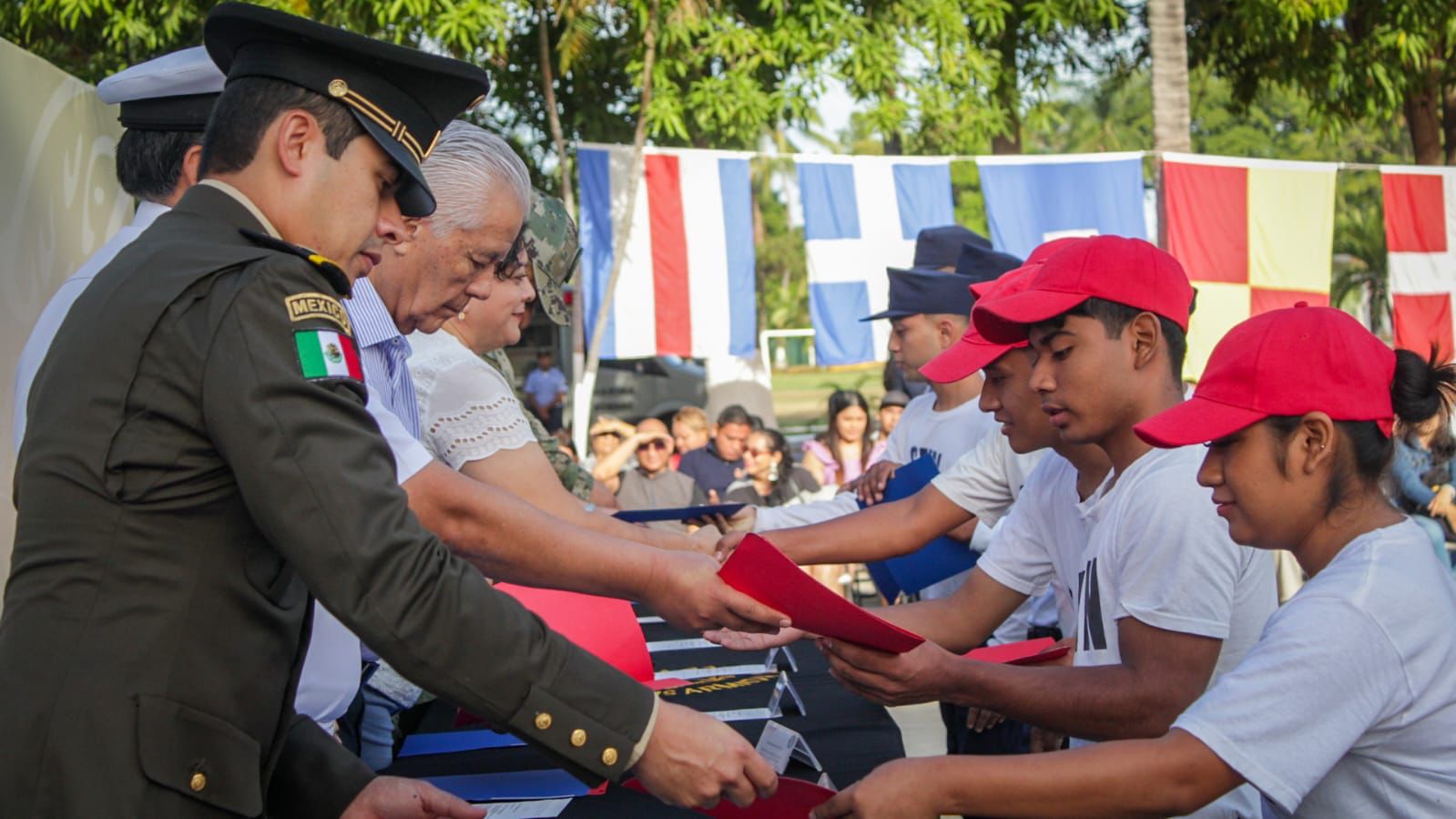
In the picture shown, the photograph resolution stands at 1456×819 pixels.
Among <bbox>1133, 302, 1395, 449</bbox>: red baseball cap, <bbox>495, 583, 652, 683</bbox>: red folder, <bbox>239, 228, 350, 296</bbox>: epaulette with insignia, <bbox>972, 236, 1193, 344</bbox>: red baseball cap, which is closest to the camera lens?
<bbox>239, 228, 350, 296</bbox>: epaulette with insignia

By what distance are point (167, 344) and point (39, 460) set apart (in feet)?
0.62

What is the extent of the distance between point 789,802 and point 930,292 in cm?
325

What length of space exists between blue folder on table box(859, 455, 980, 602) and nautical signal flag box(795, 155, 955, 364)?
7.54 metres

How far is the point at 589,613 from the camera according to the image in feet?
9.69

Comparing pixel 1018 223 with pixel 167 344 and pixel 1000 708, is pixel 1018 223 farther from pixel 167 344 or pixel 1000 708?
pixel 167 344

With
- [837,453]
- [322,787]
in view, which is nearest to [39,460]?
[322,787]

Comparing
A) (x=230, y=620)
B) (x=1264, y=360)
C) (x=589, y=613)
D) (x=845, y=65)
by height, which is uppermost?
(x=845, y=65)

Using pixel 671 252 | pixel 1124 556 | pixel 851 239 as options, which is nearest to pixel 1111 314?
pixel 1124 556

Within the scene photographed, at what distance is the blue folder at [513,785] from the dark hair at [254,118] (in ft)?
4.21

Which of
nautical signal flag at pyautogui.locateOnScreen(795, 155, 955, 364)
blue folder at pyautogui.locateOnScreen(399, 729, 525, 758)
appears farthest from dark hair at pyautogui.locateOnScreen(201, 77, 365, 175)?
nautical signal flag at pyautogui.locateOnScreen(795, 155, 955, 364)

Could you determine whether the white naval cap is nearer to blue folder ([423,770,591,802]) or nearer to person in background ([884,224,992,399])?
blue folder ([423,770,591,802])

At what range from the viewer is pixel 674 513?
3535mm

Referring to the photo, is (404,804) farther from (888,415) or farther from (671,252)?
(671,252)

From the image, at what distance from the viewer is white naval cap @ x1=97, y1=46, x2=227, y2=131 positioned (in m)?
2.40
